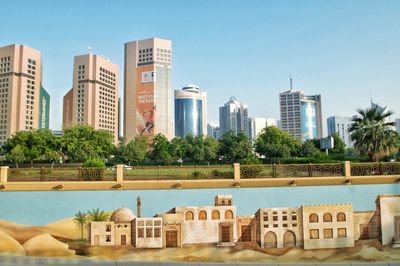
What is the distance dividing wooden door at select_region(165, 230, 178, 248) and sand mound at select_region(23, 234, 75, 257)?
2670 millimetres

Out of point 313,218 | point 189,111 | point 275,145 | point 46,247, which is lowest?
point 46,247

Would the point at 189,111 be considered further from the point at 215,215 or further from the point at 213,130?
the point at 215,215

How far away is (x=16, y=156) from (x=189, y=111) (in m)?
101

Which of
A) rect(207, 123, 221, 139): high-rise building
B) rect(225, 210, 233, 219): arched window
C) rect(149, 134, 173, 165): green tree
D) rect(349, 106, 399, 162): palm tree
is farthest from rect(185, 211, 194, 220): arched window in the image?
rect(207, 123, 221, 139): high-rise building

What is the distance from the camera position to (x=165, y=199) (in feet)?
30.2

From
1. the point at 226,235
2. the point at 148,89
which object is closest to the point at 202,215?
the point at 226,235

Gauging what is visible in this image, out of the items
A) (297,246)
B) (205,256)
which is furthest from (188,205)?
(297,246)

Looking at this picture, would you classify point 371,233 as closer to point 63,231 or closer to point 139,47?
point 63,231

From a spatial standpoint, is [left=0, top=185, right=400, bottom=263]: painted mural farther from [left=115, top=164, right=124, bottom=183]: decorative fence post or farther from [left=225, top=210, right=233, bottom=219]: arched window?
[left=115, top=164, right=124, bottom=183]: decorative fence post

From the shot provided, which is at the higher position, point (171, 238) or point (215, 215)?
point (215, 215)

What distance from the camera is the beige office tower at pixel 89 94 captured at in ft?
286

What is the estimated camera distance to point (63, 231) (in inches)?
357

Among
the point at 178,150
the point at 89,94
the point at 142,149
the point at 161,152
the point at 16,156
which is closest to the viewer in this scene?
the point at 16,156

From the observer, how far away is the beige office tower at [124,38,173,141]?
277ft
